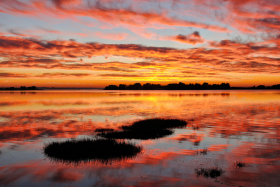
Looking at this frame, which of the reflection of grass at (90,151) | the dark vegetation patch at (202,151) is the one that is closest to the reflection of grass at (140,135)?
the reflection of grass at (90,151)

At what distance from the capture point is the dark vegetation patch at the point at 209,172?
1145cm

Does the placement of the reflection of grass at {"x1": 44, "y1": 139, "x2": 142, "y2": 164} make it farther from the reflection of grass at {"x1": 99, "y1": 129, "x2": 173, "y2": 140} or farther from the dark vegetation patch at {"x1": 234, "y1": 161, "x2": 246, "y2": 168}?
the dark vegetation patch at {"x1": 234, "y1": 161, "x2": 246, "y2": 168}

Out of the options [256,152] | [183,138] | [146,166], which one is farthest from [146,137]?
[256,152]

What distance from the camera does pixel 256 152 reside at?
1593 centimetres

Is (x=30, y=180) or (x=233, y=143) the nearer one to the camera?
(x=30, y=180)

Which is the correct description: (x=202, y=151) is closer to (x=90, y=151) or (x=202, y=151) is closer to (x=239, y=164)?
(x=239, y=164)

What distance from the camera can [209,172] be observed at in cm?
1184

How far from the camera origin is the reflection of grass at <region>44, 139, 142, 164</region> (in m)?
14.6

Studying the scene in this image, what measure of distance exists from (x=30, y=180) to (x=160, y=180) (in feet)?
22.9

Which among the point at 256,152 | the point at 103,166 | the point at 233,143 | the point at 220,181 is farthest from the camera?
the point at 233,143

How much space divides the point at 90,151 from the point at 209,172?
8567 millimetres

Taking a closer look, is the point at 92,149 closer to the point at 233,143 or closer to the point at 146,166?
the point at 146,166

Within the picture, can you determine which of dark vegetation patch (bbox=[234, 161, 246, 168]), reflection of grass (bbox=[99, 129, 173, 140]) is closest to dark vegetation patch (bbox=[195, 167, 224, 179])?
dark vegetation patch (bbox=[234, 161, 246, 168])

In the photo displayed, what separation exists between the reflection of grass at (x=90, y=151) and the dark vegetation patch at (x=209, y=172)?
5.03m
